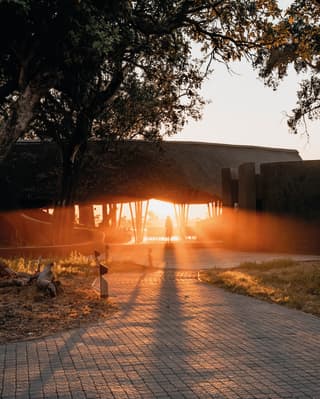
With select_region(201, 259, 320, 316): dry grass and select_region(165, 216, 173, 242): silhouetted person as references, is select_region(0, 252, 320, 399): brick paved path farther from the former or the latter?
select_region(165, 216, 173, 242): silhouetted person

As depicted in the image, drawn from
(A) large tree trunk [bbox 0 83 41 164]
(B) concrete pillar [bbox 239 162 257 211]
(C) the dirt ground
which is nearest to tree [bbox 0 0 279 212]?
(A) large tree trunk [bbox 0 83 41 164]

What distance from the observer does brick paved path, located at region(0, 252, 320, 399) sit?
5.57 metres

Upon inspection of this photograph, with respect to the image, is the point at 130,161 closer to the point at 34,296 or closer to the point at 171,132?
the point at 171,132

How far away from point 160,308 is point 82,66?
317 inches

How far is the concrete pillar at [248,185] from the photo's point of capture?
29.6 meters

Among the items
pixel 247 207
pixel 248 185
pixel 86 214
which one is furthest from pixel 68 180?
pixel 86 214

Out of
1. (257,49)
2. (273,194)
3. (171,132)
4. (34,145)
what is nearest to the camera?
(257,49)

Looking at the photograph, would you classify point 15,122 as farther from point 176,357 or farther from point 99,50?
point 176,357

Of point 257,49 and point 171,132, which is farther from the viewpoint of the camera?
point 171,132

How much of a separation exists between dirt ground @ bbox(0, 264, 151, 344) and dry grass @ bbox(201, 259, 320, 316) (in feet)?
11.3

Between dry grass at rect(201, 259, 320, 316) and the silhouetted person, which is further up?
the silhouetted person

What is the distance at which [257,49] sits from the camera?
17219 millimetres

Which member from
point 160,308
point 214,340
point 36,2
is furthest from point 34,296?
point 36,2

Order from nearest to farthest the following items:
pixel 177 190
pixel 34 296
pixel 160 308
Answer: pixel 160 308, pixel 34 296, pixel 177 190
